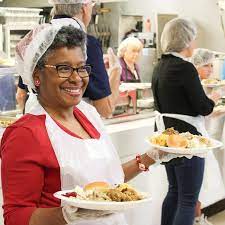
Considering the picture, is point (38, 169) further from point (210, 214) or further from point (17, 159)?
point (210, 214)

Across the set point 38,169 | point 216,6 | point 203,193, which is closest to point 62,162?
point 38,169

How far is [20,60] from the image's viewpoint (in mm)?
1372

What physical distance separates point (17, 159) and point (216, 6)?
3932mm

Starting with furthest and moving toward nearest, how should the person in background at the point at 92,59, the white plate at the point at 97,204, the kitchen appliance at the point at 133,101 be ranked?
the kitchen appliance at the point at 133,101
the person in background at the point at 92,59
the white plate at the point at 97,204

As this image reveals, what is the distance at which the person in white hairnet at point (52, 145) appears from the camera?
109cm

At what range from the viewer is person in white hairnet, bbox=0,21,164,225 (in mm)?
1089

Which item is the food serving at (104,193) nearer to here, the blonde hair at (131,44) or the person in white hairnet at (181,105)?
the person in white hairnet at (181,105)

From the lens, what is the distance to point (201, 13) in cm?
475

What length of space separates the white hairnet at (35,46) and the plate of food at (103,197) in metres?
0.35

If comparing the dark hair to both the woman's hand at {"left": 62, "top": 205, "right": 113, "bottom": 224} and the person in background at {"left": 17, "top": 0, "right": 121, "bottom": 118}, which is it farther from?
the person in background at {"left": 17, "top": 0, "right": 121, "bottom": 118}

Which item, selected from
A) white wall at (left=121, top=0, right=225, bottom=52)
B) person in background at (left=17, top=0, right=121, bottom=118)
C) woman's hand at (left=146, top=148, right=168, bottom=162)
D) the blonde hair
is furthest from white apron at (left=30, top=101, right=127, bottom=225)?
white wall at (left=121, top=0, right=225, bottom=52)

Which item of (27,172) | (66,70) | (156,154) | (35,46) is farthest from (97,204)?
(156,154)

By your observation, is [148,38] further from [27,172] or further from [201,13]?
[27,172]

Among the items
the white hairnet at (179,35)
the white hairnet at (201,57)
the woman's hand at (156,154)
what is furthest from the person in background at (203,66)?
the woman's hand at (156,154)
